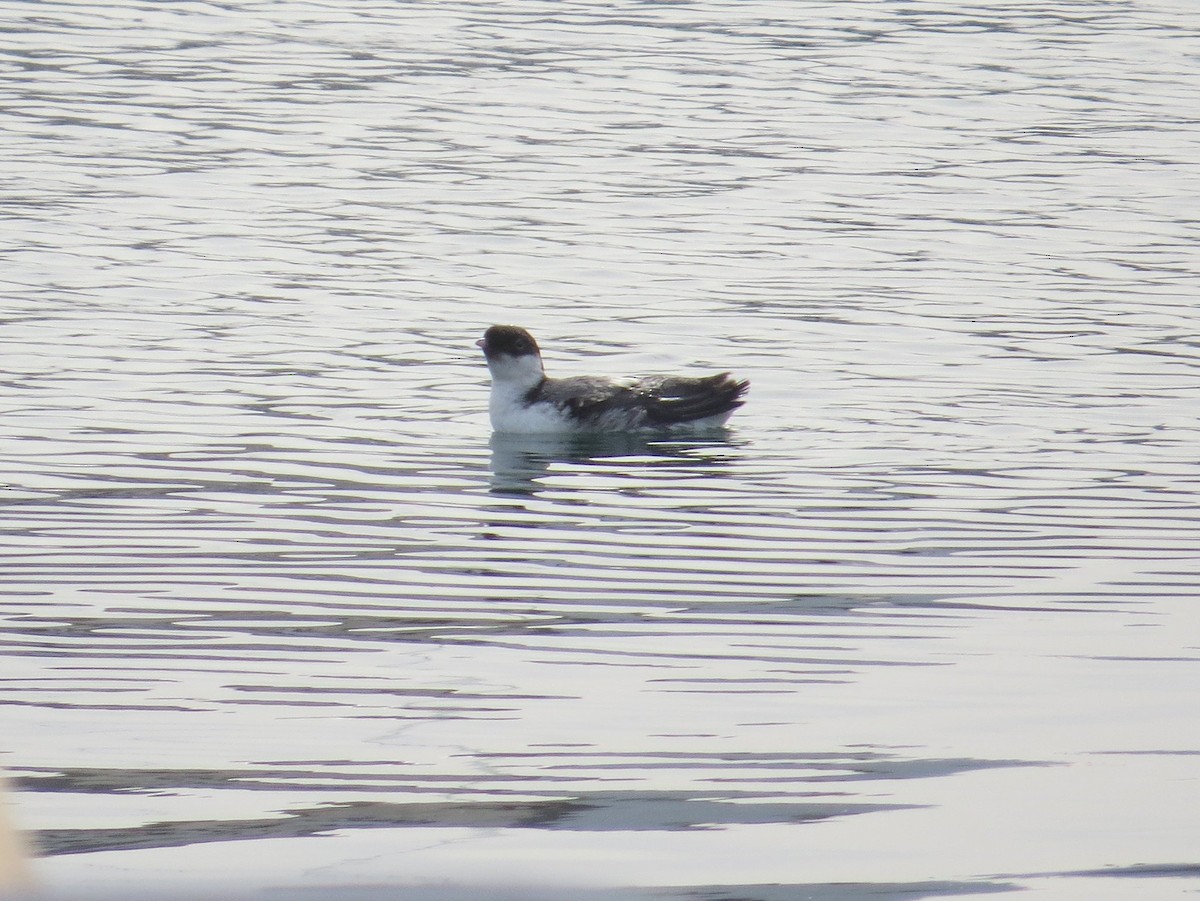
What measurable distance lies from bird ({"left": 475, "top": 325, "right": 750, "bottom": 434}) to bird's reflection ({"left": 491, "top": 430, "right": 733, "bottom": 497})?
6cm

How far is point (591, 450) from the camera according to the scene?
13445 millimetres

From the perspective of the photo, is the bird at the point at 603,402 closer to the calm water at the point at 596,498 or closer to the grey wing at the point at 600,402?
the grey wing at the point at 600,402

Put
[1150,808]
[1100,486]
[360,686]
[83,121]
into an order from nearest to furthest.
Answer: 1. [1150,808]
2. [360,686]
3. [1100,486]
4. [83,121]

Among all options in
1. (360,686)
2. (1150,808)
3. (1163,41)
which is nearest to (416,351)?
(360,686)

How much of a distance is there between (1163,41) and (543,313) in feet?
65.4

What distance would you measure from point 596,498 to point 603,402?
6.22 feet

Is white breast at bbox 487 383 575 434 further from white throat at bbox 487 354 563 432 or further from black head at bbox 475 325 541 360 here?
black head at bbox 475 325 541 360

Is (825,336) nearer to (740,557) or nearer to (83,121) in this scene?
(740,557)

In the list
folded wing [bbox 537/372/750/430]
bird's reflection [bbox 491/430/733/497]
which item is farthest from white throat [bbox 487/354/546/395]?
bird's reflection [bbox 491/430/733/497]

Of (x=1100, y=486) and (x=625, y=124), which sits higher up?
(x=625, y=124)

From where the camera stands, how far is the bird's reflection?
41.8 ft

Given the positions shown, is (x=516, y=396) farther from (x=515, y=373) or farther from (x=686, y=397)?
(x=686, y=397)

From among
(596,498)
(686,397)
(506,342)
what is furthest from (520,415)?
(596,498)

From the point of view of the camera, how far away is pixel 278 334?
1593 centimetres
